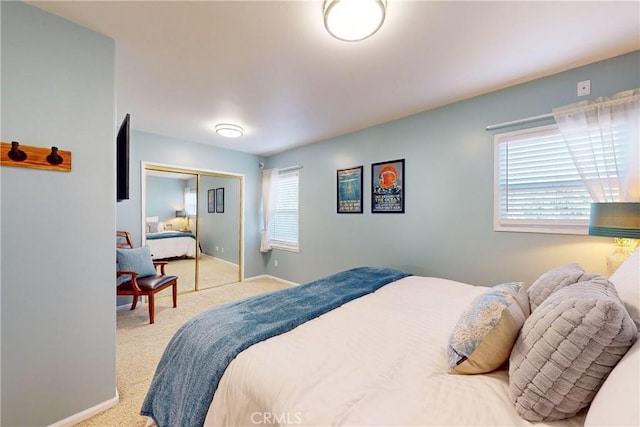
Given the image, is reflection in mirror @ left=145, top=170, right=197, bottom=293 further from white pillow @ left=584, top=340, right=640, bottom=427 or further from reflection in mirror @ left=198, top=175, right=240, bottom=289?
white pillow @ left=584, top=340, right=640, bottom=427

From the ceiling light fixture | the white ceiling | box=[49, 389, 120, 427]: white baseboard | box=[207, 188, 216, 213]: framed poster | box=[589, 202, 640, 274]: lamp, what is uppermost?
the white ceiling

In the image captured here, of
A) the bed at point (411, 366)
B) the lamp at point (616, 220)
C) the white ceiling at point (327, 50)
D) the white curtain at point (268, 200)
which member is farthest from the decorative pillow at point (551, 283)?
the white curtain at point (268, 200)

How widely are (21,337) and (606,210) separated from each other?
3.52 m

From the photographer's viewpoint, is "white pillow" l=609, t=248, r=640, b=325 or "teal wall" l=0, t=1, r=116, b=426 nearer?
"white pillow" l=609, t=248, r=640, b=325

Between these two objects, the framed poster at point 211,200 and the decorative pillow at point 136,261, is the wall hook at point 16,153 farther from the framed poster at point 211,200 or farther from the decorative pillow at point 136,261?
the framed poster at point 211,200

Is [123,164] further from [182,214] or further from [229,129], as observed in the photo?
[182,214]

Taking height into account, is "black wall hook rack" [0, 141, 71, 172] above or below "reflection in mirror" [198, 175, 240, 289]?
above

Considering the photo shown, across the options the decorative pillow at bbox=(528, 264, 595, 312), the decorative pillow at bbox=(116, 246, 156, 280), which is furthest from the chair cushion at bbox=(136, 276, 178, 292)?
the decorative pillow at bbox=(528, 264, 595, 312)

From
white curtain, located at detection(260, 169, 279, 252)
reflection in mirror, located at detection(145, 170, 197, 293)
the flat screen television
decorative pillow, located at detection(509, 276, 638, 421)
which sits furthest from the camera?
white curtain, located at detection(260, 169, 279, 252)

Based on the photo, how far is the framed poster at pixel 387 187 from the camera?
313cm

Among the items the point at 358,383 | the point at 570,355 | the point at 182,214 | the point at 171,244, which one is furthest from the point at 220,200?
the point at 570,355

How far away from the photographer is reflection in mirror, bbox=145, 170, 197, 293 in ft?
12.4

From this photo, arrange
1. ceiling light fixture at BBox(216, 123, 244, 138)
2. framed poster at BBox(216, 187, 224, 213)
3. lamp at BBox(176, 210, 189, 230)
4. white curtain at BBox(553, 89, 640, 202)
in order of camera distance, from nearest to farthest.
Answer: white curtain at BBox(553, 89, 640, 202) → ceiling light fixture at BBox(216, 123, 244, 138) → lamp at BBox(176, 210, 189, 230) → framed poster at BBox(216, 187, 224, 213)

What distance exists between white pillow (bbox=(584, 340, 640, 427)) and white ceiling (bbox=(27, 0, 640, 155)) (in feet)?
5.80
